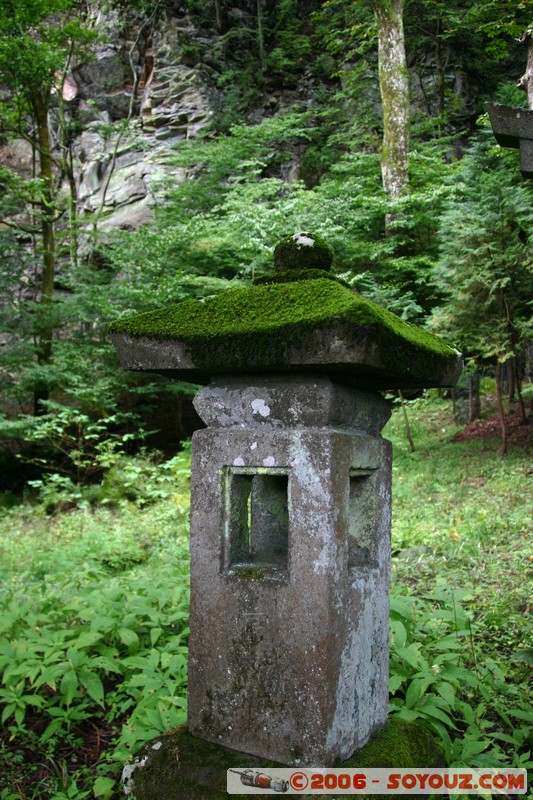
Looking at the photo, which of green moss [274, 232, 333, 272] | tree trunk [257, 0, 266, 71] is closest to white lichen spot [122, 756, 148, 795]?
green moss [274, 232, 333, 272]

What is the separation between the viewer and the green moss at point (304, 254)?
2.56 metres

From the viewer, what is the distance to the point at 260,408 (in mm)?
2357

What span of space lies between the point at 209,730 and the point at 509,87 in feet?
39.5

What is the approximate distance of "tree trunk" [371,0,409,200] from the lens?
11.5 meters

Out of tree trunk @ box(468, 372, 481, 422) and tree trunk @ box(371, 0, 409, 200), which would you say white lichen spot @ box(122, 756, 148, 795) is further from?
tree trunk @ box(371, 0, 409, 200)

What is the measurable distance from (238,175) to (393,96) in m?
3.69

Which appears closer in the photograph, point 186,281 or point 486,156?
point 486,156

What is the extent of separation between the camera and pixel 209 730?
2369mm

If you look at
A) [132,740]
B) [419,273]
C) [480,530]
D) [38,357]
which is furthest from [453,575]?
[38,357]

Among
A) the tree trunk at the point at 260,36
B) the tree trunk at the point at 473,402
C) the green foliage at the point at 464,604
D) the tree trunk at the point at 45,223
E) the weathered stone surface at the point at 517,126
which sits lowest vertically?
the green foliage at the point at 464,604

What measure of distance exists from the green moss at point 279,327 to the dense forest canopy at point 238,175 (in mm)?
6236

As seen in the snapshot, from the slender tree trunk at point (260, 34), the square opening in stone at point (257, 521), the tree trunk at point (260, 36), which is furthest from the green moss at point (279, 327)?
the slender tree trunk at point (260, 34)

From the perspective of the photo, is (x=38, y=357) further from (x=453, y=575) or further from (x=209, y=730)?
(x=209, y=730)

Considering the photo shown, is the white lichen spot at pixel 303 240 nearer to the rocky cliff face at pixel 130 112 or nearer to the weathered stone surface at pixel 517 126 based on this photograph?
the weathered stone surface at pixel 517 126
